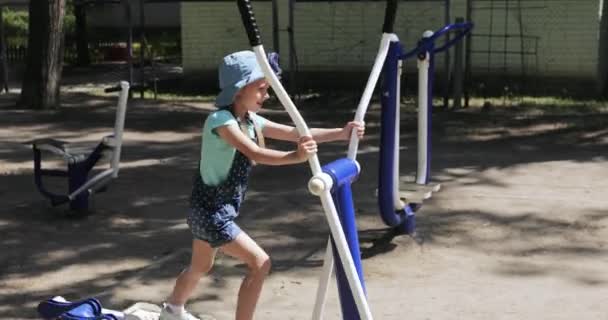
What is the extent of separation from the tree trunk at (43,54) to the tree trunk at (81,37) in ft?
34.0

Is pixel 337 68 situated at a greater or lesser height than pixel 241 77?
lesser

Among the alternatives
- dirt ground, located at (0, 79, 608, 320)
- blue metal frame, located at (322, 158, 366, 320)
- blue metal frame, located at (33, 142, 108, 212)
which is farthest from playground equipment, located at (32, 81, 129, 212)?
blue metal frame, located at (322, 158, 366, 320)

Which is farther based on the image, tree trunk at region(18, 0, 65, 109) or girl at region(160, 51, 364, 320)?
tree trunk at region(18, 0, 65, 109)

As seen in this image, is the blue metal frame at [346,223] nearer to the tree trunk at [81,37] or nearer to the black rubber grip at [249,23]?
the black rubber grip at [249,23]

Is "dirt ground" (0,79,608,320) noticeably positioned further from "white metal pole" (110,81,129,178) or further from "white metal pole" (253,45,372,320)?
"white metal pole" (253,45,372,320)

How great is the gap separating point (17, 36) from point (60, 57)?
1518 cm

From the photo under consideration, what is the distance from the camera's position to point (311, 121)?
12.5 metres

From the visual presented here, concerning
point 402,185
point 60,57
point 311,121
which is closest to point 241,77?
point 402,185

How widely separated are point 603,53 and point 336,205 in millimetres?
13935

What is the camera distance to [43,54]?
511 inches

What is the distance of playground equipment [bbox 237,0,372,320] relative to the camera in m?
3.20

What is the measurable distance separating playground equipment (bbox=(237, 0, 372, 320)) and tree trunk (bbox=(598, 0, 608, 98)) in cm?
1343

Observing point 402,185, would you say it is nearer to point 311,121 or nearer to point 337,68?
point 311,121

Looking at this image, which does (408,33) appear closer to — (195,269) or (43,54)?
(43,54)
